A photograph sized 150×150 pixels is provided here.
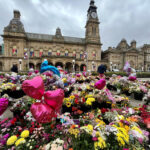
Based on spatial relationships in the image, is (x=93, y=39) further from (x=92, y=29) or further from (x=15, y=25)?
(x=15, y=25)

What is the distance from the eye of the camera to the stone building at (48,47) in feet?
81.8

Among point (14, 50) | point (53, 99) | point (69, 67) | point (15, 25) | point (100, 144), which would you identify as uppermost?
point (15, 25)

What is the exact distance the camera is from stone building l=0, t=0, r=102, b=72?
24922 mm

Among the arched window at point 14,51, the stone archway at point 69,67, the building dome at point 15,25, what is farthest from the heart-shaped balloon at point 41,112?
the building dome at point 15,25

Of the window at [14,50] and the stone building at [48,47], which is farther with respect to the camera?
the window at [14,50]

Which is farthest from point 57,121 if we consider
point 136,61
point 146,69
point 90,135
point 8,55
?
point 146,69

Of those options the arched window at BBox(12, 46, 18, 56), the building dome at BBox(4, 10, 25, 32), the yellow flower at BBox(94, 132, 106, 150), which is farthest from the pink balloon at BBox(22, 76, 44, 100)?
the building dome at BBox(4, 10, 25, 32)

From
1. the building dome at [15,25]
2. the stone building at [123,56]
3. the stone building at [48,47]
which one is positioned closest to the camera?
the stone building at [48,47]

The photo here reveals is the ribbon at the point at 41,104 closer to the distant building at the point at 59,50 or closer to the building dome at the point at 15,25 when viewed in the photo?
the distant building at the point at 59,50

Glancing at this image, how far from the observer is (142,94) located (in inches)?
182

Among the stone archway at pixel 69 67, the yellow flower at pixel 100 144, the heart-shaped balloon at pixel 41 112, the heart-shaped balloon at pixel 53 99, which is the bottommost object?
the yellow flower at pixel 100 144

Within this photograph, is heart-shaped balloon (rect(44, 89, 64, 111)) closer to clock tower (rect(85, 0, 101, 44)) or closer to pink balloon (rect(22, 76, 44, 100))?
pink balloon (rect(22, 76, 44, 100))

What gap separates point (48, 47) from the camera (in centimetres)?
2856

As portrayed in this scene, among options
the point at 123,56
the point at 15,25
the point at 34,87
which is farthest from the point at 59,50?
the point at 34,87
